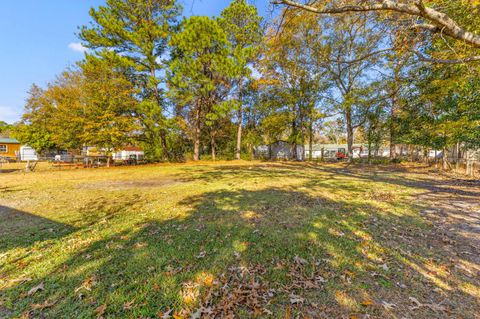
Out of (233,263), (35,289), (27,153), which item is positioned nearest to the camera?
(35,289)

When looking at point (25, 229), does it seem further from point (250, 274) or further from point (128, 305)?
point (250, 274)

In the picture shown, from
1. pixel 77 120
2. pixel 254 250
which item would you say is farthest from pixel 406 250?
pixel 77 120

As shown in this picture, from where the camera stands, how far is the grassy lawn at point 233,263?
1.93 meters

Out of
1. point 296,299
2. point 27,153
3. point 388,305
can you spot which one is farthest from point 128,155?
point 388,305

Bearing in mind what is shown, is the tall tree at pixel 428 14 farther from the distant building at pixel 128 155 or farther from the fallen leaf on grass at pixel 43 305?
the distant building at pixel 128 155

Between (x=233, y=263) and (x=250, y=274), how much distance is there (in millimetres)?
308

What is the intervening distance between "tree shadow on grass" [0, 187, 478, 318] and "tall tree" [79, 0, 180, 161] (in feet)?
43.2

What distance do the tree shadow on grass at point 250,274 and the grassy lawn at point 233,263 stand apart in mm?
14

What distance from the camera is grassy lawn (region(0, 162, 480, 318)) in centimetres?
193

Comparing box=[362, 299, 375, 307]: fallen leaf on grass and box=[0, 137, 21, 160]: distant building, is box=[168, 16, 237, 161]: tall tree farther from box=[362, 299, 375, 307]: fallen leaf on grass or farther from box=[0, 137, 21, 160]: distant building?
box=[0, 137, 21, 160]: distant building

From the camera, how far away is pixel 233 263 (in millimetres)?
2604

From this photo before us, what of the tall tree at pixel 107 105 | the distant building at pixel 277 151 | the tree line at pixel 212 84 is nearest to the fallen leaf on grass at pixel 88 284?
the tree line at pixel 212 84

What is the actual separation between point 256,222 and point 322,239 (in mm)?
1250

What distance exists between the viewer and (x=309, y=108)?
20.7m
